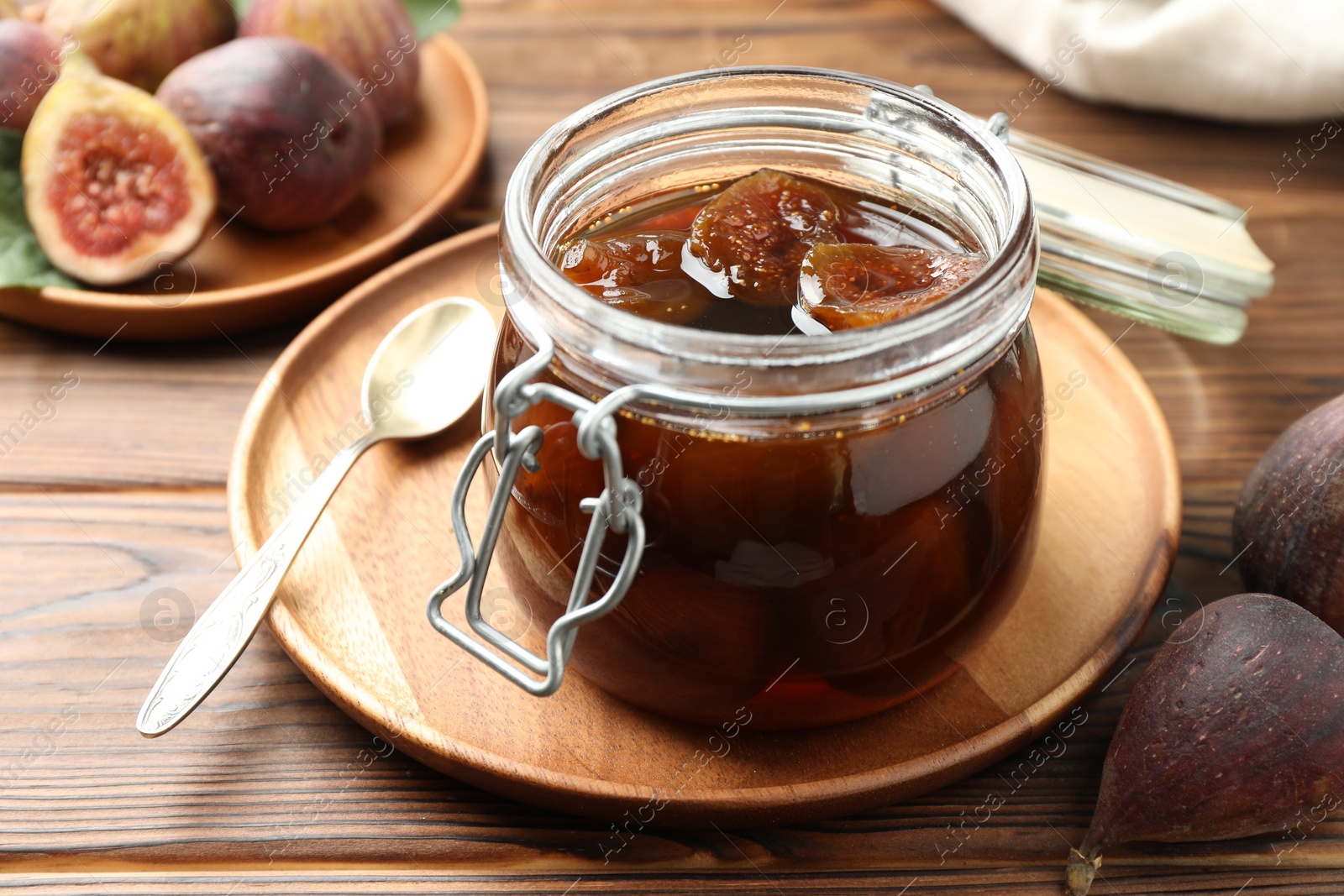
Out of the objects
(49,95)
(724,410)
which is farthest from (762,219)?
(49,95)

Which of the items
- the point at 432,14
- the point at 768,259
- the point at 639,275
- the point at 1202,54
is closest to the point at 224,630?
the point at 639,275

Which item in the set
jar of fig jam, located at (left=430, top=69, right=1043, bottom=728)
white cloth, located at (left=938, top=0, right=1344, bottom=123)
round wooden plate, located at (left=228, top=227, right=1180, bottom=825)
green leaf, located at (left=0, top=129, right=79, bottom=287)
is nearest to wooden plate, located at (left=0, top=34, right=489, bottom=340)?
green leaf, located at (left=0, top=129, right=79, bottom=287)

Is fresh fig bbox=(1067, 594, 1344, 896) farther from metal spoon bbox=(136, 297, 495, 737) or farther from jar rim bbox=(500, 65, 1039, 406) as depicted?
metal spoon bbox=(136, 297, 495, 737)

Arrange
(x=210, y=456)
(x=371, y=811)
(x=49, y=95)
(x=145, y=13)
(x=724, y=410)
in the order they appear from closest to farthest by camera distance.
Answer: (x=724, y=410) → (x=371, y=811) → (x=210, y=456) → (x=49, y=95) → (x=145, y=13)

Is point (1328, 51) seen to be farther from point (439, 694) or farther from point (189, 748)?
point (189, 748)

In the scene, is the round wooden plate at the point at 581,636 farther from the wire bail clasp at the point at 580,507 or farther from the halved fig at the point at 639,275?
the halved fig at the point at 639,275

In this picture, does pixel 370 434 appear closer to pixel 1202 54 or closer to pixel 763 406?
pixel 763 406
